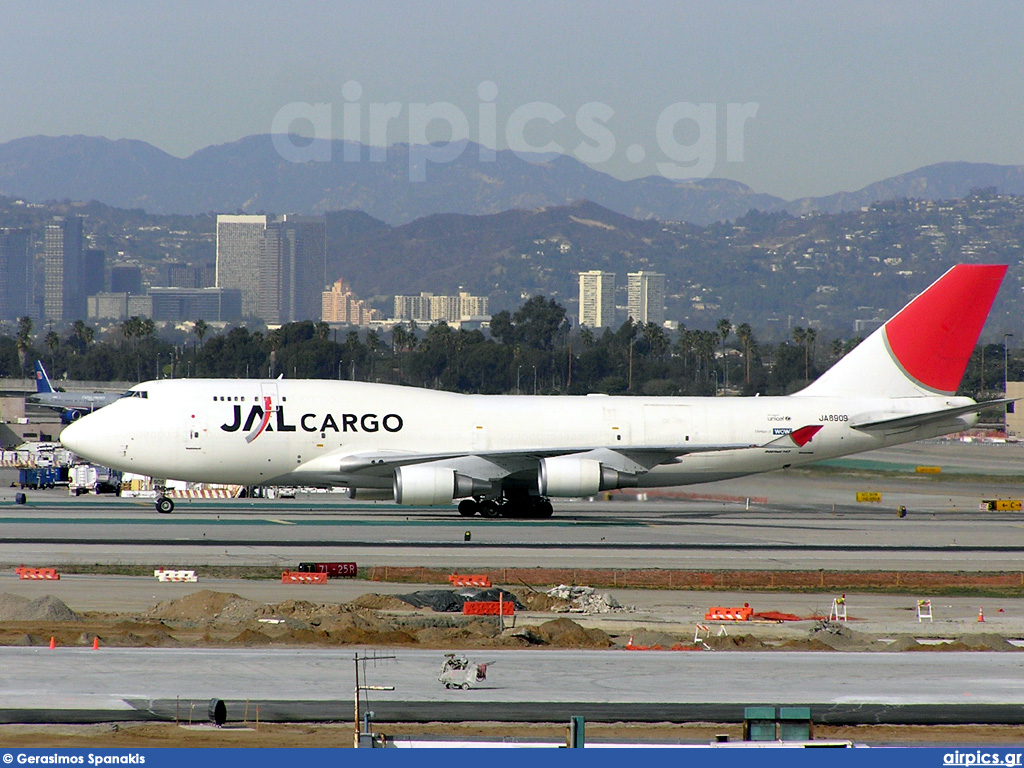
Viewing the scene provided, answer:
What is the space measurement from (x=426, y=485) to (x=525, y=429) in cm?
505

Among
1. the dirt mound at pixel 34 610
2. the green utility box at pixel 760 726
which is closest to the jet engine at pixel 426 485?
the dirt mound at pixel 34 610

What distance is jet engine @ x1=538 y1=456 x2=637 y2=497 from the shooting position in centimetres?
4225

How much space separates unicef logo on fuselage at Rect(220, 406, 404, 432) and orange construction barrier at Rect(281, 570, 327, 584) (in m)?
13.9

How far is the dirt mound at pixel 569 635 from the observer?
73.4 ft

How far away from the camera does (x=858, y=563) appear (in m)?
33.8

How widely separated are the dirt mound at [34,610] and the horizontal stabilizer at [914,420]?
31.3m

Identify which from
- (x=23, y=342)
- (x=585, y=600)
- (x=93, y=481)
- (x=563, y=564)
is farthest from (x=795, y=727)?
(x=23, y=342)

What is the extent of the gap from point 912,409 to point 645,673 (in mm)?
30985

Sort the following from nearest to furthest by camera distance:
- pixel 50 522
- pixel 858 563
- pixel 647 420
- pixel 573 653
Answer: pixel 573 653 < pixel 858 563 < pixel 50 522 < pixel 647 420

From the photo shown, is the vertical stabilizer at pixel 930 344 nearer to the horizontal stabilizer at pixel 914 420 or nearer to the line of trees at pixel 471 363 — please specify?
the horizontal stabilizer at pixel 914 420

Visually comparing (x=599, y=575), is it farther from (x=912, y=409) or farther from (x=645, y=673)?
(x=912, y=409)

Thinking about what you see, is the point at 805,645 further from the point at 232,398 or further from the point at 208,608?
the point at 232,398

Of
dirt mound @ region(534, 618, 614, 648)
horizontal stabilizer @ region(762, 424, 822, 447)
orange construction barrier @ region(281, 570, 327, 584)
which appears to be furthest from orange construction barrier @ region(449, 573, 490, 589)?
horizontal stabilizer @ region(762, 424, 822, 447)

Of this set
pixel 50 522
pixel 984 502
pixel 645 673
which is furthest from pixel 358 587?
pixel 984 502
